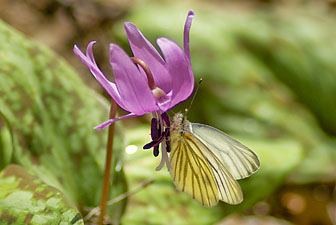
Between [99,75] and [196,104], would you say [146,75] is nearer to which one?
[99,75]

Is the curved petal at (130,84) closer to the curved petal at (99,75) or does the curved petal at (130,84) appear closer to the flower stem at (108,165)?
the curved petal at (99,75)

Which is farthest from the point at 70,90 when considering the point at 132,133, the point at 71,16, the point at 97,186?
the point at 71,16

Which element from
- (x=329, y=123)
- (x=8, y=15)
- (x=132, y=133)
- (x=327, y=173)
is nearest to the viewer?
(x=132, y=133)

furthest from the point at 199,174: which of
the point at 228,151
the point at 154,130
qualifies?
the point at 154,130

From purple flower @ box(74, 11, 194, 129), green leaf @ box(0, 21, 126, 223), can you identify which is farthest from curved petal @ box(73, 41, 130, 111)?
green leaf @ box(0, 21, 126, 223)

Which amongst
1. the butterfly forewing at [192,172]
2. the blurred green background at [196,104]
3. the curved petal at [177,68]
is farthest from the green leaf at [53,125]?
the curved petal at [177,68]

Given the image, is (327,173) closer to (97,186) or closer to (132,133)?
(132,133)
